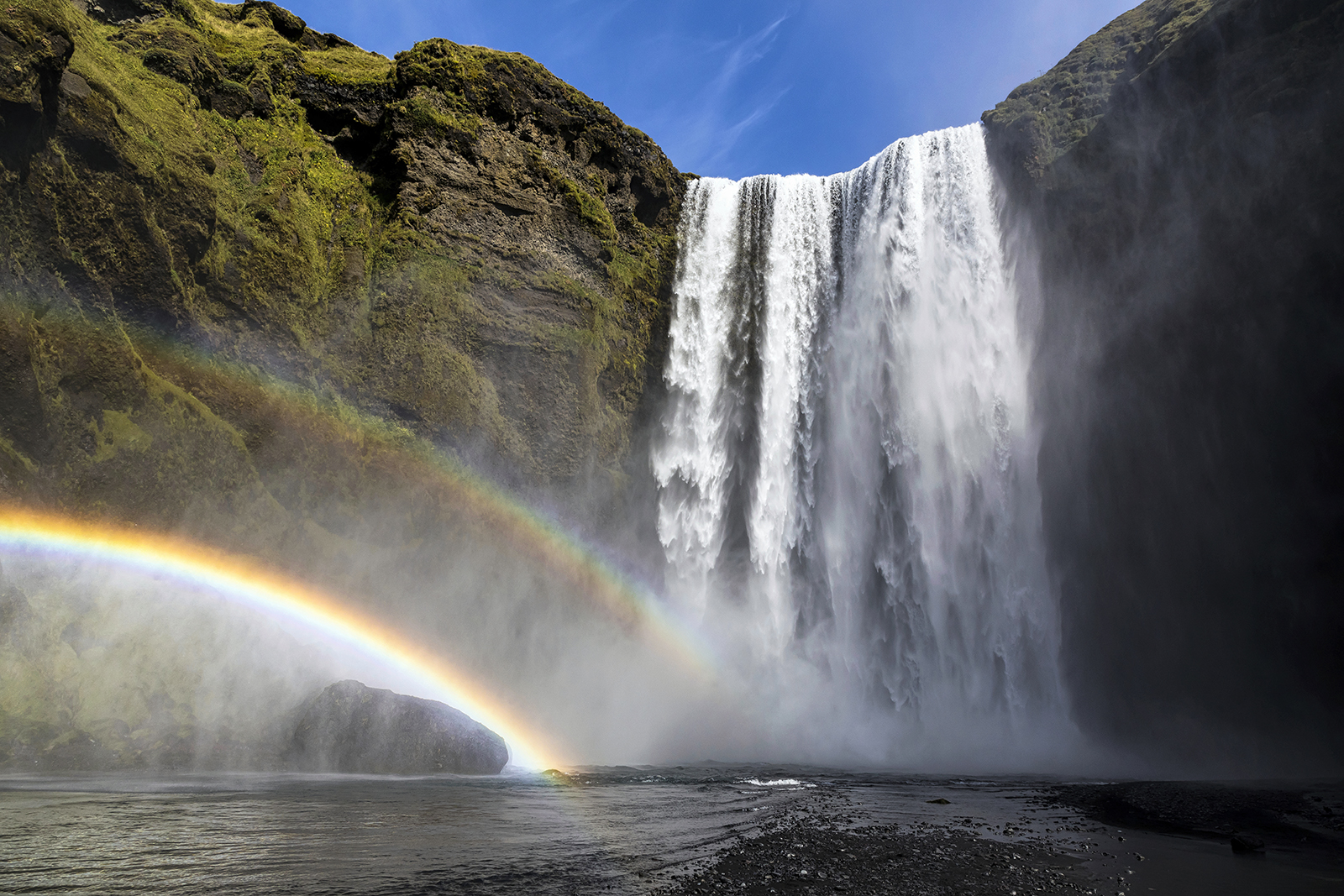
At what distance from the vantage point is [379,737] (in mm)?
14797

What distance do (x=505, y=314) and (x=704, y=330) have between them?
7.92 metres

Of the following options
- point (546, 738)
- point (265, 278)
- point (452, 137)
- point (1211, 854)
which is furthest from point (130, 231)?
point (1211, 854)

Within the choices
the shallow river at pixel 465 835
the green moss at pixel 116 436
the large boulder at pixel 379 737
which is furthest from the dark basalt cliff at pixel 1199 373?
the green moss at pixel 116 436

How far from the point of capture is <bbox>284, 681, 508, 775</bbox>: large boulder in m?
14.7

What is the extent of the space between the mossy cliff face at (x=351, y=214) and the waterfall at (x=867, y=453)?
360cm

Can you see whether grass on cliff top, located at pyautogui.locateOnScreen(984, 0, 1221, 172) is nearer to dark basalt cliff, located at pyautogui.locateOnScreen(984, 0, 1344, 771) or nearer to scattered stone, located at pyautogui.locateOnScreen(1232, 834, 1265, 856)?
dark basalt cliff, located at pyautogui.locateOnScreen(984, 0, 1344, 771)

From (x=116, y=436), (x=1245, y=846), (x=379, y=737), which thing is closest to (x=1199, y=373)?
(x=1245, y=846)

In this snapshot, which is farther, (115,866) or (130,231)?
(130,231)

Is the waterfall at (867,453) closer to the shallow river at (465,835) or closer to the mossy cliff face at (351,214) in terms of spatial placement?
the mossy cliff face at (351,214)

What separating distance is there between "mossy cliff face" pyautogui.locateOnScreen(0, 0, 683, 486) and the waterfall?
3.60 m

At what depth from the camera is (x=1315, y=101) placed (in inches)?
705

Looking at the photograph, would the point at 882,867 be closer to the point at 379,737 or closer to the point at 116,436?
the point at 379,737

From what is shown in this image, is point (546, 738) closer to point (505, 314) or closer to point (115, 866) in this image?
point (505, 314)

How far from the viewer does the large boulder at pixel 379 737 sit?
1466 cm
